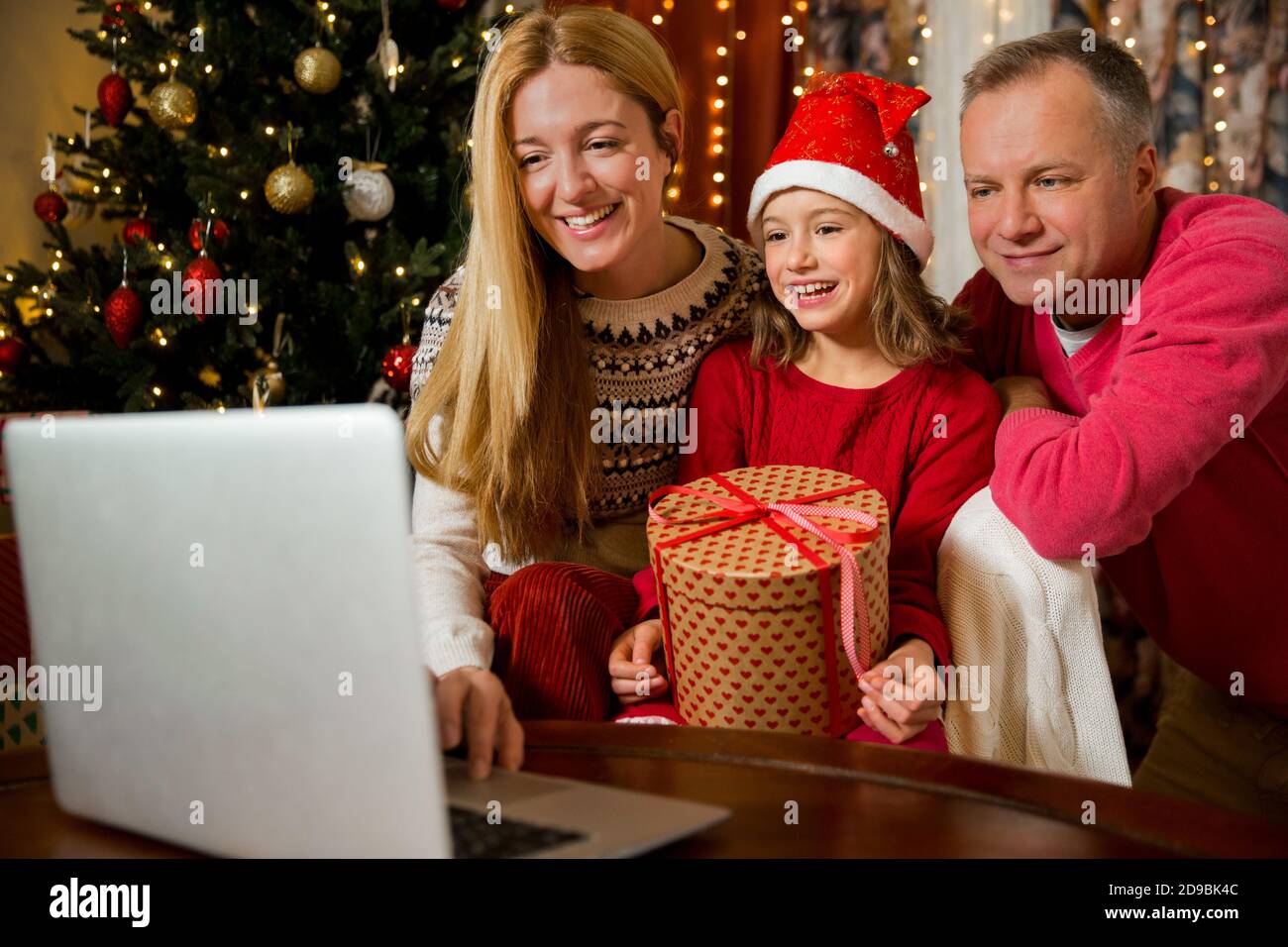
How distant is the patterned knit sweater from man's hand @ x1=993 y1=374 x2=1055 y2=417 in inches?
16.7

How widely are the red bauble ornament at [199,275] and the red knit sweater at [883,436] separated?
1.37 m

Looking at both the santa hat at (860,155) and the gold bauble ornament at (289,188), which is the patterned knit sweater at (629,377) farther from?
the gold bauble ornament at (289,188)

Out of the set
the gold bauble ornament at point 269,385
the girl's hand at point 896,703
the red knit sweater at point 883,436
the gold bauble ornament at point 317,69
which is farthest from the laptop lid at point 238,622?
→ the gold bauble ornament at point 317,69

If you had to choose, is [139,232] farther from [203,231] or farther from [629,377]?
[629,377]

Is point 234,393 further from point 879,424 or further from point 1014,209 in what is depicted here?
point 1014,209

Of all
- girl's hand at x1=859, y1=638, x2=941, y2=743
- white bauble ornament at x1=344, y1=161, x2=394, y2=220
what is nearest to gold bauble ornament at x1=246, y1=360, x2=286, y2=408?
white bauble ornament at x1=344, y1=161, x2=394, y2=220

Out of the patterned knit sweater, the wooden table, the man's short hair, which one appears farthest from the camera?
the patterned knit sweater

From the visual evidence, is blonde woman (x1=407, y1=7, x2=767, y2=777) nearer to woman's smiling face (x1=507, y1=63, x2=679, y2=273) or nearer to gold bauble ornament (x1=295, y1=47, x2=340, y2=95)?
woman's smiling face (x1=507, y1=63, x2=679, y2=273)

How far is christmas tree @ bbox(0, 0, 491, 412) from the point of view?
274cm

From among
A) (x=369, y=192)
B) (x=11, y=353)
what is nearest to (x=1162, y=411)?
(x=369, y=192)
